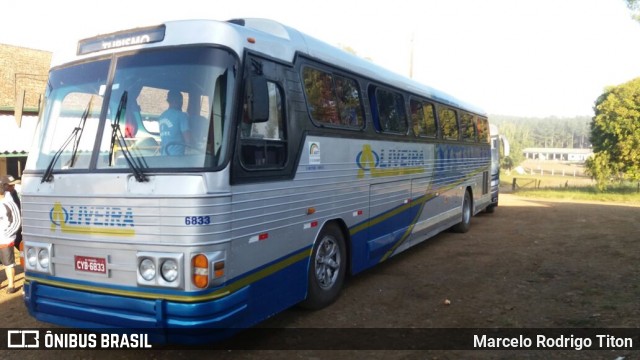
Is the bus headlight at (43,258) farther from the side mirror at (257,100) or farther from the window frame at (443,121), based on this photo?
the window frame at (443,121)

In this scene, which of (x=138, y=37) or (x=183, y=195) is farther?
(x=138, y=37)

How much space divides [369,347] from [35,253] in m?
3.33

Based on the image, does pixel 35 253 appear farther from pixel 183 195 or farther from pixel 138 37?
pixel 138 37

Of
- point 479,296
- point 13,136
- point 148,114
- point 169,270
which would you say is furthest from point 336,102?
point 13,136

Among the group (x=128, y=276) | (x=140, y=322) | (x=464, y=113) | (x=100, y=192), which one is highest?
(x=464, y=113)

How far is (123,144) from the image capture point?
4.02m

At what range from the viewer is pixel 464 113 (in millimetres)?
11688

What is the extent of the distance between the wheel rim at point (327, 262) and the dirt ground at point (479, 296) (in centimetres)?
36

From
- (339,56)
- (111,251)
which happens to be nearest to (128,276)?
(111,251)

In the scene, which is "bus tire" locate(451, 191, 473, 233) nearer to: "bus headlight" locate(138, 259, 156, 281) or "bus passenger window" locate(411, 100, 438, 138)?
"bus passenger window" locate(411, 100, 438, 138)

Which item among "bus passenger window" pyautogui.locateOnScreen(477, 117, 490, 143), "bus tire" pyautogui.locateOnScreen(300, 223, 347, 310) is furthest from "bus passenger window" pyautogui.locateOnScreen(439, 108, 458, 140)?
"bus tire" pyautogui.locateOnScreen(300, 223, 347, 310)

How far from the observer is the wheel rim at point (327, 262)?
568cm

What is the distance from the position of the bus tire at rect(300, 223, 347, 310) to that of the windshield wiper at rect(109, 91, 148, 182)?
226 centimetres

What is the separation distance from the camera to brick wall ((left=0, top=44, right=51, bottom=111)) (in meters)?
13.9
